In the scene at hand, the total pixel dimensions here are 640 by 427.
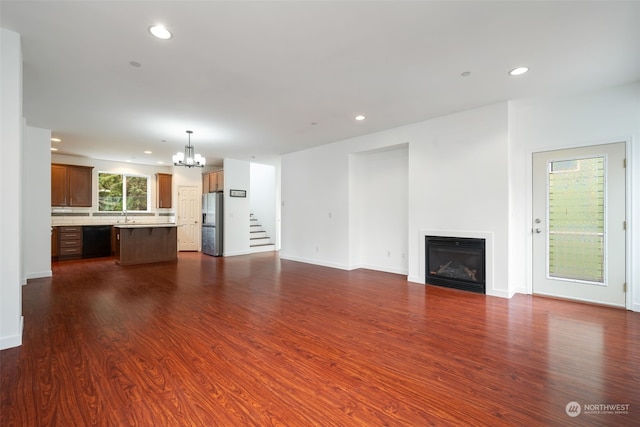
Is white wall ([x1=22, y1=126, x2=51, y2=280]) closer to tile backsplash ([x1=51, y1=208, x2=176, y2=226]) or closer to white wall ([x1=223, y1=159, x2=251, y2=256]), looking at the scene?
tile backsplash ([x1=51, y1=208, x2=176, y2=226])

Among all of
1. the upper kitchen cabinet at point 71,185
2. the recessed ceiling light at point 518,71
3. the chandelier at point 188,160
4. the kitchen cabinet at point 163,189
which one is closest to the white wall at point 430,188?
the recessed ceiling light at point 518,71

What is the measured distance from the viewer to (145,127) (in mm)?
5273

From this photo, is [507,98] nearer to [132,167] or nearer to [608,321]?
[608,321]

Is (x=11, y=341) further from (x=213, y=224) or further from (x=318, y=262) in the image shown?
(x=213, y=224)

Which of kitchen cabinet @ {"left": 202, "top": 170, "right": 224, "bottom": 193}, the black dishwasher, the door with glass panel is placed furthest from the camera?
kitchen cabinet @ {"left": 202, "top": 170, "right": 224, "bottom": 193}

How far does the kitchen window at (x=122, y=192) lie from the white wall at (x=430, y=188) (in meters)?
5.82

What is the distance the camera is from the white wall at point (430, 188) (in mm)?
4152

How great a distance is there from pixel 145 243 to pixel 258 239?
3511mm

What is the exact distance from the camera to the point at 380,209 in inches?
237

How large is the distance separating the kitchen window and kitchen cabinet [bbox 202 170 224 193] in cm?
197

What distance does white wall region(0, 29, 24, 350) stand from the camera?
2.49m

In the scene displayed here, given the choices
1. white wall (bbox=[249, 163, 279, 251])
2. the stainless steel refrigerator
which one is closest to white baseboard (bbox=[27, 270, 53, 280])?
the stainless steel refrigerator

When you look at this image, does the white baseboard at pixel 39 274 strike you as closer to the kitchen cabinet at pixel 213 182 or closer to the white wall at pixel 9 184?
the white wall at pixel 9 184

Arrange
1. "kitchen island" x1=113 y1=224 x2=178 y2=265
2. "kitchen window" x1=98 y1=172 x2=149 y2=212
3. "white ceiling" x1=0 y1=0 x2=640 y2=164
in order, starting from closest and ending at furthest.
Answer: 1. "white ceiling" x1=0 y1=0 x2=640 y2=164
2. "kitchen island" x1=113 y1=224 x2=178 y2=265
3. "kitchen window" x1=98 y1=172 x2=149 y2=212
